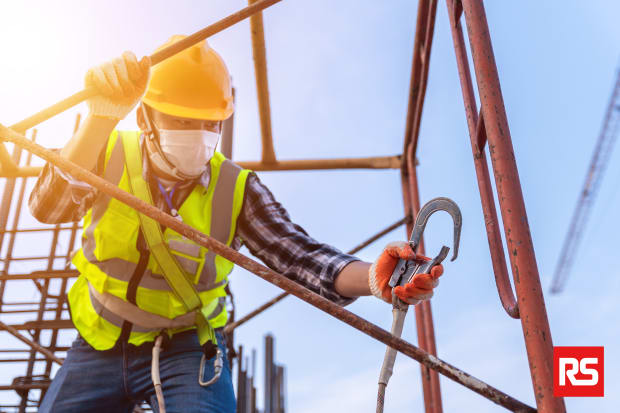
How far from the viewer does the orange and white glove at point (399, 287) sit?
166 centimetres

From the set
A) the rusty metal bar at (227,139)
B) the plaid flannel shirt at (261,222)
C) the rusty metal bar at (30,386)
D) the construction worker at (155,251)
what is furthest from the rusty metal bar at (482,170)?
the rusty metal bar at (30,386)

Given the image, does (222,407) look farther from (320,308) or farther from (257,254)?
(320,308)

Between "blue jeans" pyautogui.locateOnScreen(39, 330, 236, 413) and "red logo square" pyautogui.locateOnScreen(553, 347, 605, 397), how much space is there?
4.94 feet

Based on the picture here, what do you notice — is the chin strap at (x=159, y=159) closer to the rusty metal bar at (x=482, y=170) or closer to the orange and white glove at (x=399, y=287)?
the orange and white glove at (x=399, y=287)

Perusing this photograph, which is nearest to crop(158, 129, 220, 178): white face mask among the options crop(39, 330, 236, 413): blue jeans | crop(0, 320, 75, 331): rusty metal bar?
crop(39, 330, 236, 413): blue jeans

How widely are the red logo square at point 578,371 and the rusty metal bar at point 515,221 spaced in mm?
21

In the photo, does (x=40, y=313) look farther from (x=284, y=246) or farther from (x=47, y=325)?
(x=284, y=246)

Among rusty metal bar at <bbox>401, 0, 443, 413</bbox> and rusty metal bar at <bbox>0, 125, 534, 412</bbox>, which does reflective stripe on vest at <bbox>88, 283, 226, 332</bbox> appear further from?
rusty metal bar at <bbox>401, 0, 443, 413</bbox>

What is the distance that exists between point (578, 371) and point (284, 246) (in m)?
1.52

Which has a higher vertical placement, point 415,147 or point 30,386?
point 415,147

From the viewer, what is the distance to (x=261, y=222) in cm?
276

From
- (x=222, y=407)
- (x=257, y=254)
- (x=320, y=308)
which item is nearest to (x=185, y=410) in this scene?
(x=222, y=407)

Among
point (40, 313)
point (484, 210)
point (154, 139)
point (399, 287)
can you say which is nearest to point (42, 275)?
point (40, 313)

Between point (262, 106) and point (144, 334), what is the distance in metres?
2.18
